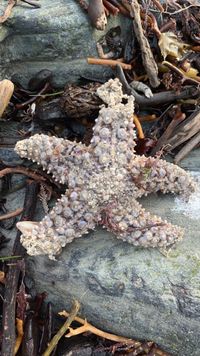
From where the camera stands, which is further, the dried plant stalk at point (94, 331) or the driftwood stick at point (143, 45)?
the driftwood stick at point (143, 45)

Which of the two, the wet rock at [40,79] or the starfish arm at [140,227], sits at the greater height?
the wet rock at [40,79]

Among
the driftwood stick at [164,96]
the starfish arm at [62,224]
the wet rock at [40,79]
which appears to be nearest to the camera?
the starfish arm at [62,224]

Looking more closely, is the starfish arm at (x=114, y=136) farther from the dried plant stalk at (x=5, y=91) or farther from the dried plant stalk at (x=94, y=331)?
the dried plant stalk at (x=94, y=331)

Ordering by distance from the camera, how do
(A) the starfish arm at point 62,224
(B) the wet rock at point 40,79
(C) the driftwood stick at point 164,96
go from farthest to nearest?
(B) the wet rock at point 40,79, (C) the driftwood stick at point 164,96, (A) the starfish arm at point 62,224

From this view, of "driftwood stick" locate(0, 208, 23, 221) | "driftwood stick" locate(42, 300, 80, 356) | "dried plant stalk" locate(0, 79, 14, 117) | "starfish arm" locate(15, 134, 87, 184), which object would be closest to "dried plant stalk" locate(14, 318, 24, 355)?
"driftwood stick" locate(42, 300, 80, 356)

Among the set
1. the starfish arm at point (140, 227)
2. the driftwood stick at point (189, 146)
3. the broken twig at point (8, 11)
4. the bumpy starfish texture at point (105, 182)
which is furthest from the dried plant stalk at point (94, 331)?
the broken twig at point (8, 11)

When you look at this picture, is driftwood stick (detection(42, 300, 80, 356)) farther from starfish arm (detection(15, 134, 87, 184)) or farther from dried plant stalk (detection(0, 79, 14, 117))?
dried plant stalk (detection(0, 79, 14, 117))
